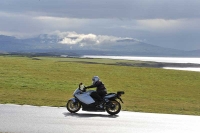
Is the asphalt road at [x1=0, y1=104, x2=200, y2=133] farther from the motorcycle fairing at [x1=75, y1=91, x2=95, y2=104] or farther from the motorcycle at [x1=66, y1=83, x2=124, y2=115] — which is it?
the motorcycle fairing at [x1=75, y1=91, x2=95, y2=104]

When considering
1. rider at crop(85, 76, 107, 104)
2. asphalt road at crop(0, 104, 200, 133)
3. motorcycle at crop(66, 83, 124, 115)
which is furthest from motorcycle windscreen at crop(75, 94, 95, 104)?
asphalt road at crop(0, 104, 200, 133)

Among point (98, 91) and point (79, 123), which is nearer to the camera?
point (79, 123)

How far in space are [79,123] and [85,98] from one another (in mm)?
3004

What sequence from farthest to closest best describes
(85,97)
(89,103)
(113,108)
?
(113,108)
(85,97)
(89,103)

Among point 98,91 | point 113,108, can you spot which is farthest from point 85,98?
point 113,108

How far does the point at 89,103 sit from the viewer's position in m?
16.2

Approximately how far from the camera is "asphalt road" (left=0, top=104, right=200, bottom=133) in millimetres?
12108

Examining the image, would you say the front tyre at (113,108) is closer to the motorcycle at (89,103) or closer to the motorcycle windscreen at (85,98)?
the motorcycle at (89,103)

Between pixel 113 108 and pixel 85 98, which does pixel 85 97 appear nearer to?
pixel 85 98

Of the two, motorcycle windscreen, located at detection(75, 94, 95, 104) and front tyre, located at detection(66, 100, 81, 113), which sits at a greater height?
motorcycle windscreen, located at detection(75, 94, 95, 104)

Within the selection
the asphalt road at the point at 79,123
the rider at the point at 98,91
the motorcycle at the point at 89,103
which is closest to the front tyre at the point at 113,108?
the motorcycle at the point at 89,103

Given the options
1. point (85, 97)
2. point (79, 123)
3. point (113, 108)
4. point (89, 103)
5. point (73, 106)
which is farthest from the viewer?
point (113, 108)

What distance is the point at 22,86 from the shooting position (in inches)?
1192

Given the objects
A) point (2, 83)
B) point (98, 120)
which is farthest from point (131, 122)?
point (2, 83)
